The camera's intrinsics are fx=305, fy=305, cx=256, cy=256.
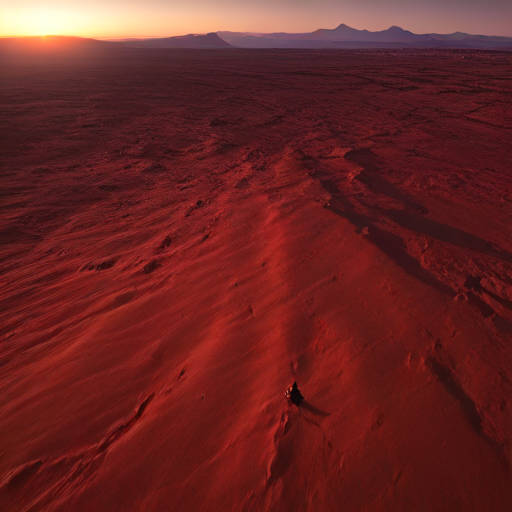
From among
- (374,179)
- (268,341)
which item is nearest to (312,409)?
(268,341)

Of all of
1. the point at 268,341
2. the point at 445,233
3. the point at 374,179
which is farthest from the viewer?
the point at 374,179

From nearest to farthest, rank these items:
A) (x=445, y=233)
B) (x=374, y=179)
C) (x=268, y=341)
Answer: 1. (x=268, y=341)
2. (x=445, y=233)
3. (x=374, y=179)

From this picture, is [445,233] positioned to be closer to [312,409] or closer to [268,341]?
[268,341]

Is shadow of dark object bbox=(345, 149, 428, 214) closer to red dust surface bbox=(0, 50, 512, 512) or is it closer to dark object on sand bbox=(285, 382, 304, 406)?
red dust surface bbox=(0, 50, 512, 512)

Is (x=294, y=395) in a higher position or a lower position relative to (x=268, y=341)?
higher

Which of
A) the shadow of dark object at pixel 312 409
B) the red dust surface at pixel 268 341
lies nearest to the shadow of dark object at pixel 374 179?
the red dust surface at pixel 268 341

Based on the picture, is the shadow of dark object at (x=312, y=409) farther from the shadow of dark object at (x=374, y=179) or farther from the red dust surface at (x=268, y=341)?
the shadow of dark object at (x=374, y=179)

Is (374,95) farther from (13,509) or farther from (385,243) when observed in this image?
(13,509)

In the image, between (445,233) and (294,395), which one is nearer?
(294,395)
